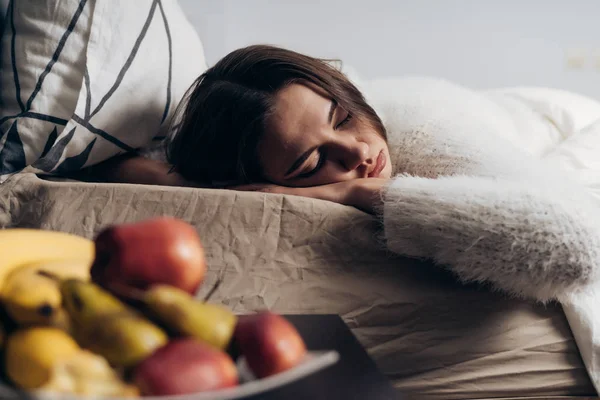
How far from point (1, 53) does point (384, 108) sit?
0.67m

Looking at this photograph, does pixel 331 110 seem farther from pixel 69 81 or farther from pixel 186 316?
pixel 186 316

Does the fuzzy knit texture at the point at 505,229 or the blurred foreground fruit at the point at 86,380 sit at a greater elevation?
the blurred foreground fruit at the point at 86,380

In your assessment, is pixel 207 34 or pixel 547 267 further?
pixel 207 34

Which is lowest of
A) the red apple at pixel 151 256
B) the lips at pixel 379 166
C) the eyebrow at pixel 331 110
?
the lips at pixel 379 166

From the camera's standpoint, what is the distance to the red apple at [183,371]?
25cm

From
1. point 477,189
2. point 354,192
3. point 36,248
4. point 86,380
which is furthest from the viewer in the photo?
point 354,192

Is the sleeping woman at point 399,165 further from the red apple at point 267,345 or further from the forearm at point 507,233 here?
the red apple at point 267,345

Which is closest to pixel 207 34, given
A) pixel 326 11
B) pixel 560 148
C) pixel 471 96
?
pixel 326 11

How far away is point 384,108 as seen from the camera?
40.2 inches

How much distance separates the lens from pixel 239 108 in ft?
2.99

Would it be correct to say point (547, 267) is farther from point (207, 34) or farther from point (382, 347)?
point (207, 34)

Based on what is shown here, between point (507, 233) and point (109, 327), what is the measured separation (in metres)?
0.40

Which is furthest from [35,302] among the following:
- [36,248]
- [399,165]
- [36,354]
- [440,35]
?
[440,35]

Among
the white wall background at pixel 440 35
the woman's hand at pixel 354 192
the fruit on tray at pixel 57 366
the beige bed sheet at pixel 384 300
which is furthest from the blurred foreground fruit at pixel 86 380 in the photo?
the white wall background at pixel 440 35
